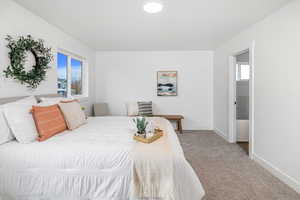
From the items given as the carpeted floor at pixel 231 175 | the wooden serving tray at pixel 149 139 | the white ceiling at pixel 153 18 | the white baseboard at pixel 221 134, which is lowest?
the carpeted floor at pixel 231 175

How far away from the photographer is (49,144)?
5.28 feet

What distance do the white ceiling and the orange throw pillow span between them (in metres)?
1.42

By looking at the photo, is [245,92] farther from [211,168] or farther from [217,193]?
[217,193]

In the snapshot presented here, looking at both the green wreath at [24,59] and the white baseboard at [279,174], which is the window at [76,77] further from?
the white baseboard at [279,174]

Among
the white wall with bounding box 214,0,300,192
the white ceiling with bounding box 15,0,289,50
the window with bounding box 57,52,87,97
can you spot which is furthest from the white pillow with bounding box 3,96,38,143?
the white wall with bounding box 214,0,300,192

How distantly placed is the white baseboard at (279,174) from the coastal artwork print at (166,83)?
2.70 m

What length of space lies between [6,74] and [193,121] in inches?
172

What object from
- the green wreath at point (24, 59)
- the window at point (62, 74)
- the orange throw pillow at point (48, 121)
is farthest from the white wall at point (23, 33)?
the orange throw pillow at point (48, 121)

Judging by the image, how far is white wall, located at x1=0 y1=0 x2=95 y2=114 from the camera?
6.49 feet

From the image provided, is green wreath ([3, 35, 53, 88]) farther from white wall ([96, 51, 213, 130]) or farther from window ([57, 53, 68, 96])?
white wall ([96, 51, 213, 130])

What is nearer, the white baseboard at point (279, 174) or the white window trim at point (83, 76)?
the white baseboard at point (279, 174)

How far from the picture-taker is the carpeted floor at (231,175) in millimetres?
1896

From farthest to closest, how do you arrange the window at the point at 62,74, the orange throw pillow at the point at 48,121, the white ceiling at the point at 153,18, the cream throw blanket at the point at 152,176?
1. the window at the point at 62,74
2. the white ceiling at the point at 153,18
3. the orange throw pillow at the point at 48,121
4. the cream throw blanket at the point at 152,176

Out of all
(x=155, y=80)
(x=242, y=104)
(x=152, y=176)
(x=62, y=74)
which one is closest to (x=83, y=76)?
(x=62, y=74)
